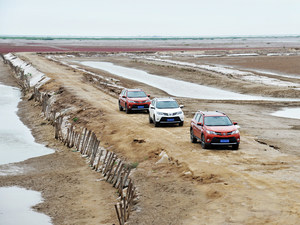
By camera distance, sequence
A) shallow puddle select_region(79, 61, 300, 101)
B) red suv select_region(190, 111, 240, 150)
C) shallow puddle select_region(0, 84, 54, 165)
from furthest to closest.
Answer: shallow puddle select_region(79, 61, 300, 101)
shallow puddle select_region(0, 84, 54, 165)
red suv select_region(190, 111, 240, 150)

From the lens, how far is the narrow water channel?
1919 cm

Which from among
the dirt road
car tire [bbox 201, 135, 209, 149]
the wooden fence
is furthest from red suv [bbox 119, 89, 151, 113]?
car tire [bbox 201, 135, 209, 149]

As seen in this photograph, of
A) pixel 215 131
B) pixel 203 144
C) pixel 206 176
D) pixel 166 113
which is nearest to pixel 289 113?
pixel 166 113

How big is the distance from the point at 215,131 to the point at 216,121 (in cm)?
127

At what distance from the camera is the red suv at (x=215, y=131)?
23.5 meters

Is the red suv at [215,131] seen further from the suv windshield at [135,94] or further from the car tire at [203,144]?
the suv windshield at [135,94]

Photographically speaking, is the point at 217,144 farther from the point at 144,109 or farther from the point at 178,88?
the point at 178,88

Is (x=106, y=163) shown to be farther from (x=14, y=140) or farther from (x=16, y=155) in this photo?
(x=14, y=140)

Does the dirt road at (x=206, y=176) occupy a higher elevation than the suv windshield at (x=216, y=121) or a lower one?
lower

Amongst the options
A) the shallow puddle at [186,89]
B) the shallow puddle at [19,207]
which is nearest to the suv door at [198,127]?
the shallow puddle at [19,207]

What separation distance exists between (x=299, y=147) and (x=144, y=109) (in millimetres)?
14145

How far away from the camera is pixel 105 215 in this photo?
18312 millimetres

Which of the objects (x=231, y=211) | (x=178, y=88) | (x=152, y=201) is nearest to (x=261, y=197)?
(x=231, y=211)

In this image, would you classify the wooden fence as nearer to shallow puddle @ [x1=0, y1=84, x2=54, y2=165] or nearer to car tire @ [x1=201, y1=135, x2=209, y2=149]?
shallow puddle @ [x1=0, y1=84, x2=54, y2=165]
